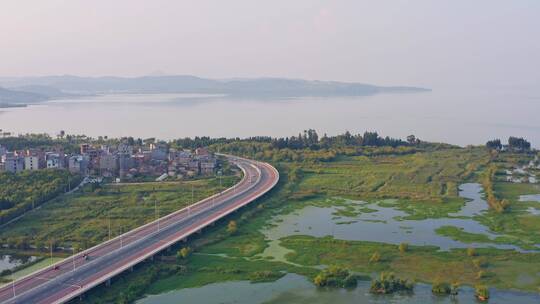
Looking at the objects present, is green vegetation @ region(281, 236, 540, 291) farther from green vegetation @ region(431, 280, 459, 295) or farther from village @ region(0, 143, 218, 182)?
village @ region(0, 143, 218, 182)

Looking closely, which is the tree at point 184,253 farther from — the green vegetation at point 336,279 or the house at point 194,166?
the house at point 194,166

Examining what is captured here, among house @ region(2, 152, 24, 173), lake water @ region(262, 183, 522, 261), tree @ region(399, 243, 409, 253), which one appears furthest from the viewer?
house @ region(2, 152, 24, 173)

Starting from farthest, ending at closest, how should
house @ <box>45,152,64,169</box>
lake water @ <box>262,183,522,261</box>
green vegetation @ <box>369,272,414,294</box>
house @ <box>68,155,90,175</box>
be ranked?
house @ <box>45,152,64,169</box>
house @ <box>68,155,90,175</box>
lake water @ <box>262,183,522,261</box>
green vegetation @ <box>369,272,414,294</box>

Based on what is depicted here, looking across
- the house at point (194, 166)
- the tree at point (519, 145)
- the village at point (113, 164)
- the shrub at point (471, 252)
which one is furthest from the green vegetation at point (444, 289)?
the tree at point (519, 145)

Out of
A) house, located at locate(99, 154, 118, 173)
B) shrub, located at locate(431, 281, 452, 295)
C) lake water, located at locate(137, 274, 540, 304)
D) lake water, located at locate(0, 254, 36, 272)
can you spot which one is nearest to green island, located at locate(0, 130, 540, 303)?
shrub, located at locate(431, 281, 452, 295)

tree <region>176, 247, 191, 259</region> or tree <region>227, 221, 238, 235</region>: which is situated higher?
tree <region>227, 221, 238, 235</region>

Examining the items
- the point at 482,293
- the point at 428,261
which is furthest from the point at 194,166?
the point at 482,293

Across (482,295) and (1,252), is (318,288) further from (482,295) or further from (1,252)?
(1,252)
